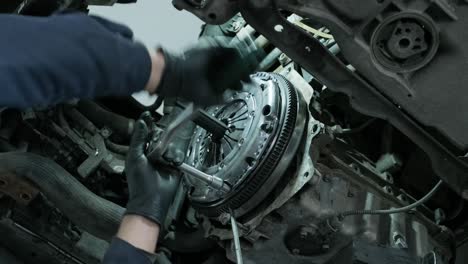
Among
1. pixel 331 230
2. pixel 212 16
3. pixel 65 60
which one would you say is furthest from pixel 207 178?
pixel 65 60

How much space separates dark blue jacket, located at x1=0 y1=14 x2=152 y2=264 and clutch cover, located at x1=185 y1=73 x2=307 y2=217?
0.73m

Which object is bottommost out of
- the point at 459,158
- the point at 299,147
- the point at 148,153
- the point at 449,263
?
the point at 449,263

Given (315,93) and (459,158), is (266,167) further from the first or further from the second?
(459,158)

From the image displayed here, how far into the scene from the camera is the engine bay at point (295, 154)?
1954 millimetres

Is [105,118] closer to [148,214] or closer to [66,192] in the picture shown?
[66,192]

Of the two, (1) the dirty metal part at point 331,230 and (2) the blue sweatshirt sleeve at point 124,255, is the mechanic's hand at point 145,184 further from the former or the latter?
(1) the dirty metal part at point 331,230

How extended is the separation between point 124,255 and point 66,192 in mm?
590

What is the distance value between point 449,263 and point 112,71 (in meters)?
1.75

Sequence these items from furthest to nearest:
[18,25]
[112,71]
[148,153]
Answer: [148,153], [112,71], [18,25]

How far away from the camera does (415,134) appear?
2.17 metres

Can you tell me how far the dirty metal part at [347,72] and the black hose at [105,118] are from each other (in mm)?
1000

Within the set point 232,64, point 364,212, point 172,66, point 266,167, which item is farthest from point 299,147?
point 172,66

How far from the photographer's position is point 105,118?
280 centimetres

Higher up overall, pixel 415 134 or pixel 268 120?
pixel 415 134
